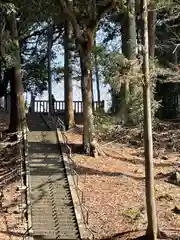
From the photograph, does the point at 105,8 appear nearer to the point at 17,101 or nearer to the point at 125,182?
the point at 17,101

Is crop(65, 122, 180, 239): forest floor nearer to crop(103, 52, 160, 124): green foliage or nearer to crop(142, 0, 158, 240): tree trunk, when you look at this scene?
A: crop(142, 0, 158, 240): tree trunk

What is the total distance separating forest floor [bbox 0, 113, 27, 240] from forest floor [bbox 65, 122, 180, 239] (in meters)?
1.95

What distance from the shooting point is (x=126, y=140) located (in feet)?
71.4

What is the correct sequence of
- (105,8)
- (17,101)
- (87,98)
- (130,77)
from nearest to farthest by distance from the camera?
1. (130,77)
2. (105,8)
3. (87,98)
4. (17,101)

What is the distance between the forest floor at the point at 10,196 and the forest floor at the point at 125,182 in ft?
6.40

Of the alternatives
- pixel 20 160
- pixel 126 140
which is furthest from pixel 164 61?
pixel 20 160

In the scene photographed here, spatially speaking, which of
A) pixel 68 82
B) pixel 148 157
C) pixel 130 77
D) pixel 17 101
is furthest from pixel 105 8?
pixel 148 157

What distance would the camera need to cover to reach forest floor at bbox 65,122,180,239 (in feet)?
46.1

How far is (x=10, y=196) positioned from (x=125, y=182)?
3.85 meters

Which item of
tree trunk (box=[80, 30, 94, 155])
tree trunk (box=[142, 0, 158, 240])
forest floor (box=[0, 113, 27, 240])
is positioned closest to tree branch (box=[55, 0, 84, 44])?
tree trunk (box=[80, 30, 94, 155])

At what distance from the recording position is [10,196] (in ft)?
50.5

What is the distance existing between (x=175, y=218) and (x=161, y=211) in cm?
57

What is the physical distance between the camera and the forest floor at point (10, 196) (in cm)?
1330

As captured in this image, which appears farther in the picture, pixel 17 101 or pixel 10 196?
pixel 17 101
